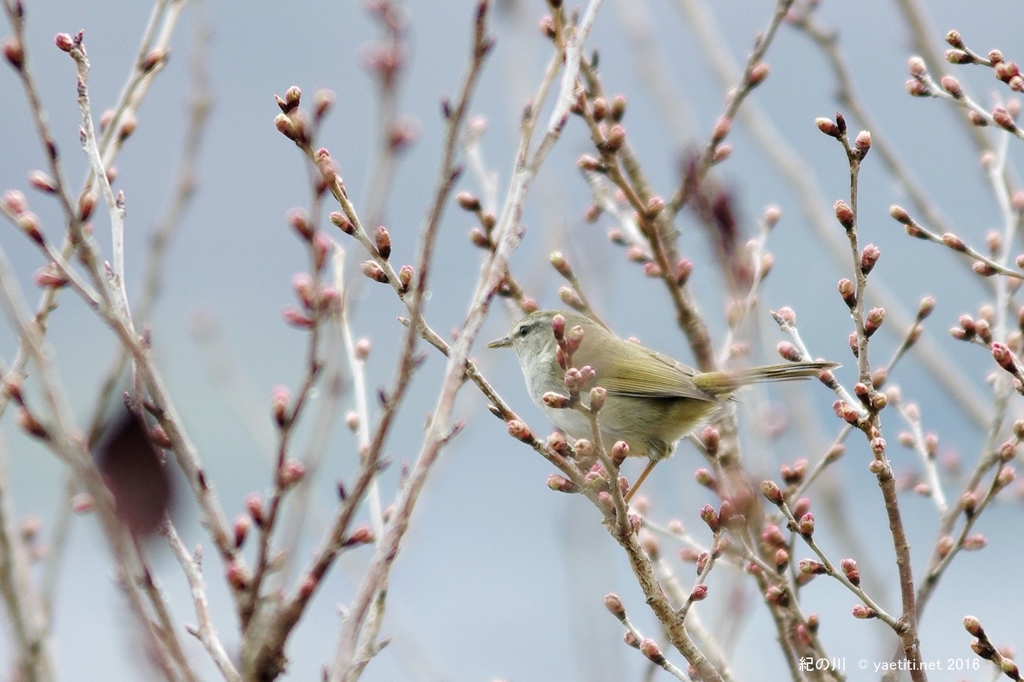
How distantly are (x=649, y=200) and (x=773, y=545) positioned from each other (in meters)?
1.42

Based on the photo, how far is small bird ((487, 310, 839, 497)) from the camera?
4555mm

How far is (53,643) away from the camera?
2613 mm

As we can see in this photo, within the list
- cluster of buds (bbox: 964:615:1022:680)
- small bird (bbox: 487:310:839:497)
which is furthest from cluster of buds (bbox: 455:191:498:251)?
cluster of buds (bbox: 964:615:1022:680)

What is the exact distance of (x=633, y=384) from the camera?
195 inches

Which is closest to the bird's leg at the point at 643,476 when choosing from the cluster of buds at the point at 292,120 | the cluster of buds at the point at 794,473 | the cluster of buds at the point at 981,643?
the cluster of buds at the point at 794,473

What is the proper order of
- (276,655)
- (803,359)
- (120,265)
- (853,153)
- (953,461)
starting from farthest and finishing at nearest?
1. (953,461)
2. (803,359)
3. (853,153)
4. (120,265)
5. (276,655)

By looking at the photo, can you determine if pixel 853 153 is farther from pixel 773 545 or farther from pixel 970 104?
pixel 773 545

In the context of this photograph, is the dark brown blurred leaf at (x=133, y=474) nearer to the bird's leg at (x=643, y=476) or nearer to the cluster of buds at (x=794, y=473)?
the cluster of buds at (x=794, y=473)

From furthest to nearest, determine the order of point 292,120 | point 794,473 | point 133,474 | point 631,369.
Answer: point 631,369 → point 794,473 → point 292,120 → point 133,474

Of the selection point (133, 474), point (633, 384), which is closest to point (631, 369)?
point (633, 384)

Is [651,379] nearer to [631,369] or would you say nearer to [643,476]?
[631,369]

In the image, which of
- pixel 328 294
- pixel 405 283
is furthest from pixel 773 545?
pixel 328 294

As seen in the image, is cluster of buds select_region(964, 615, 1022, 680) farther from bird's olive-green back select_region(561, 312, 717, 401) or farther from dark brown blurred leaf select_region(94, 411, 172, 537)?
dark brown blurred leaf select_region(94, 411, 172, 537)

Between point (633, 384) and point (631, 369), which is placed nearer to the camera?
point (633, 384)
